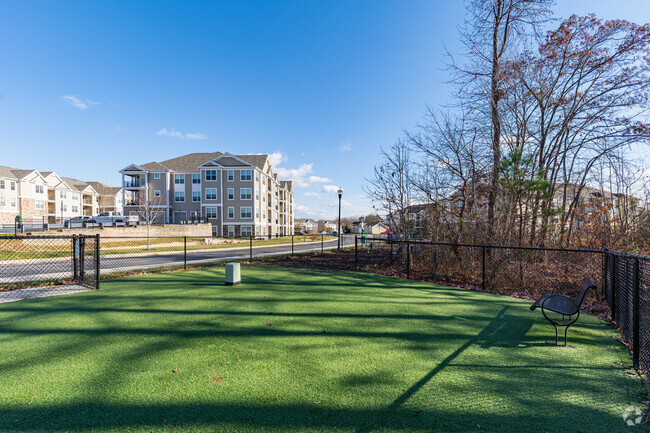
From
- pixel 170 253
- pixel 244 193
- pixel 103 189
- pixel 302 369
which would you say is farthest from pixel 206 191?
pixel 103 189

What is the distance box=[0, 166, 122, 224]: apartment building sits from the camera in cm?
4628

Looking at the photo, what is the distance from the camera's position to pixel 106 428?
2.30m

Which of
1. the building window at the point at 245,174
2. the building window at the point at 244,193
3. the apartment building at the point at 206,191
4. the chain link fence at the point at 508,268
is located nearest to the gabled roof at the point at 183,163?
the apartment building at the point at 206,191

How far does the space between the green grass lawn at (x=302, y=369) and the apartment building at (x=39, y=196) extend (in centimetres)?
4946

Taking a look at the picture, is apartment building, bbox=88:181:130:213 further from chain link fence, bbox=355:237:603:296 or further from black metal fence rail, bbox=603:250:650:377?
black metal fence rail, bbox=603:250:650:377

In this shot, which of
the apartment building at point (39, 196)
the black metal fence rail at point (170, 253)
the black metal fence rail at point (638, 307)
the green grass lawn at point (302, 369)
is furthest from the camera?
the apartment building at point (39, 196)

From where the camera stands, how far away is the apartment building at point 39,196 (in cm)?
4628

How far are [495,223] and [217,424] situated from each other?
988 centimetres

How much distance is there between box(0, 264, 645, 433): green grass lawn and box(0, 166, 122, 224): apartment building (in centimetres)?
4946

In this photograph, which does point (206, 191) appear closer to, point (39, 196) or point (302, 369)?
point (39, 196)

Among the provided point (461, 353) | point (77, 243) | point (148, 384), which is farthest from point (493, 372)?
point (77, 243)

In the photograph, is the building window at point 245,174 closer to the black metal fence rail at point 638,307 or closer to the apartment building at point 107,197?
the black metal fence rail at point 638,307

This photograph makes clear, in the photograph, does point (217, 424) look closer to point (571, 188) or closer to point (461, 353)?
point (461, 353)

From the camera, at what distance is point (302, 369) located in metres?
3.32
